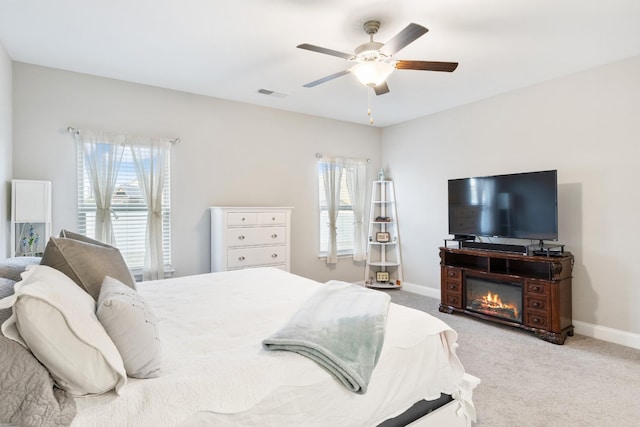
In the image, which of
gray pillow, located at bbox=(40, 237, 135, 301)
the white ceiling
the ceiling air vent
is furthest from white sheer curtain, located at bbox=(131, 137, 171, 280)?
gray pillow, located at bbox=(40, 237, 135, 301)

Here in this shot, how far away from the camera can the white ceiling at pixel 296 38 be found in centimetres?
232

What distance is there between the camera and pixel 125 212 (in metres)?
3.68

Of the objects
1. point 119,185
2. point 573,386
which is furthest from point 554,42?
point 119,185

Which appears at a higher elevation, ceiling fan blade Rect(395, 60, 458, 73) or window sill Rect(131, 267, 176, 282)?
ceiling fan blade Rect(395, 60, 458, 73)

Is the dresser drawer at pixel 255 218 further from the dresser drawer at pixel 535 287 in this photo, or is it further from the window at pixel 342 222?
the dresser drawer at pixel 535 287

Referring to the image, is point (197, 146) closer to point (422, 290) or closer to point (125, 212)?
point (125, 212)

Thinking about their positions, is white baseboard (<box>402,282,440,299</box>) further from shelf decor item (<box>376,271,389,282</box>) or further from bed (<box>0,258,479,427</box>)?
bed (<box>0,258,479,427</box>)

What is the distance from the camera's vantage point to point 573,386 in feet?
8.05

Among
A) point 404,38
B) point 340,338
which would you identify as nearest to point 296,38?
point 404,38

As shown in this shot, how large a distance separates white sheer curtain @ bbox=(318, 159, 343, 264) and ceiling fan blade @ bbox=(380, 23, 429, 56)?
2.82m

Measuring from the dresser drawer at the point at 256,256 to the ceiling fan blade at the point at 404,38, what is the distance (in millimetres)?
2586

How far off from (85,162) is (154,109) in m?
0.89

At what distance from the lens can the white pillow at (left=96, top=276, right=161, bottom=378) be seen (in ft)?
3.83

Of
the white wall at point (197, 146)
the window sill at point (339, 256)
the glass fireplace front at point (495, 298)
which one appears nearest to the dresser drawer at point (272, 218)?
the white wall at point (197, 146)
